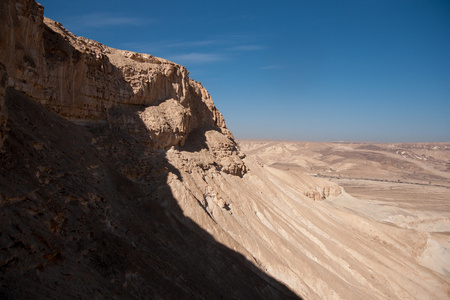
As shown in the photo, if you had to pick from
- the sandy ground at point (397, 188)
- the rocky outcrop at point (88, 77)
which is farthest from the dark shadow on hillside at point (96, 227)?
the sandy ground at point (397, 188)

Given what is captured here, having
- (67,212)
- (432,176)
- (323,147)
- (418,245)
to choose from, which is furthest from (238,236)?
(323,147)

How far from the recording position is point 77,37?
14.7 metres

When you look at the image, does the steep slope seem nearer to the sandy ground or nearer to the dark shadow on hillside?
the dark shadow on hillside

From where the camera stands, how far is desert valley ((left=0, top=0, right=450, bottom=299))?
7.20m

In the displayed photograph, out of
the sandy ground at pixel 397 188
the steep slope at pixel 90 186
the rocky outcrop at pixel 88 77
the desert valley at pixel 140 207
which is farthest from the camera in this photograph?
the sandy ground at pixel 397 188

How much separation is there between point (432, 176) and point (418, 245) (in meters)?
68.5

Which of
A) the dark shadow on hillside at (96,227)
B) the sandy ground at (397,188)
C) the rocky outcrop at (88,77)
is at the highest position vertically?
the rocky outcrop at (88,77)

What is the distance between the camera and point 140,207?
12539 mm

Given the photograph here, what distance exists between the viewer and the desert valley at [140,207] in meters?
7.20

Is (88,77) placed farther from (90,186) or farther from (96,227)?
(96,227)

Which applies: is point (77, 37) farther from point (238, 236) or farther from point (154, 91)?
point (238, 236)

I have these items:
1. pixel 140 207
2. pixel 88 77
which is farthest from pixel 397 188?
pixel 88 77

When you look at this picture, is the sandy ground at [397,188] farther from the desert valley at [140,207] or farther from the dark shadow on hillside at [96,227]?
the dark shadow on hillside at [96,227]

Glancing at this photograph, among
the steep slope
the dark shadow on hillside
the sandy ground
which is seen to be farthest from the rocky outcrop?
the sandy ground
